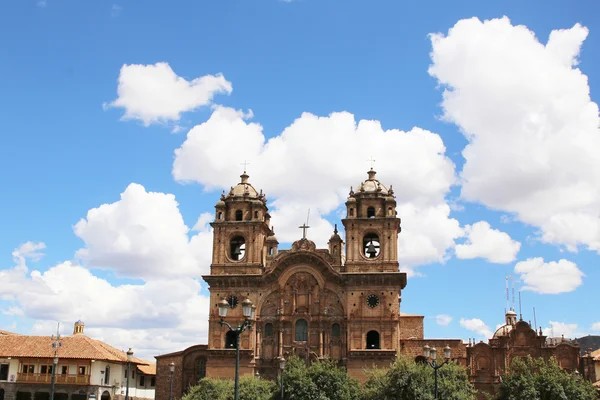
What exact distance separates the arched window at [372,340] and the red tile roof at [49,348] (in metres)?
23.8

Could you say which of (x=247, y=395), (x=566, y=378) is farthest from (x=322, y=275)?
(x=566, y=378)

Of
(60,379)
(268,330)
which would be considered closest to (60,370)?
(60,379)

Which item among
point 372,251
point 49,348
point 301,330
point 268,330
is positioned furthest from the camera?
point 49,348

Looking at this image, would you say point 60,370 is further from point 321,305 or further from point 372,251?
point 372,251

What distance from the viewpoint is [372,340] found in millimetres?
60062

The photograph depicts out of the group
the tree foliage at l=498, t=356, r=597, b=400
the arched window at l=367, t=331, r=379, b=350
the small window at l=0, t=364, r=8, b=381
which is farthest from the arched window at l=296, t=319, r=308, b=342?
the small window at l=0, t=364, r=8, b=381

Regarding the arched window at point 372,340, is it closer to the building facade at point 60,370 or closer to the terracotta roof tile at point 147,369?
the building facade at point 60,370

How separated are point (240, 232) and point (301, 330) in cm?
1044

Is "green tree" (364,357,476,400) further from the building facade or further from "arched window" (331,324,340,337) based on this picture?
the building facade

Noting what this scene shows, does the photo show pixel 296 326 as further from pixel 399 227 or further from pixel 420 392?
pixel 420 392

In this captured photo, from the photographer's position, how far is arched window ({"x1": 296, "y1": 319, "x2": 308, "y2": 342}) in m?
61.6

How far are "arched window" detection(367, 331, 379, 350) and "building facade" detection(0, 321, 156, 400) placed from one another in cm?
2380

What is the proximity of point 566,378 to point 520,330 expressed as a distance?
36.0ft

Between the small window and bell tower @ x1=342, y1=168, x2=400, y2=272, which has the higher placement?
bell tower @ x1=342, y1=168, x2=400, y2=272
